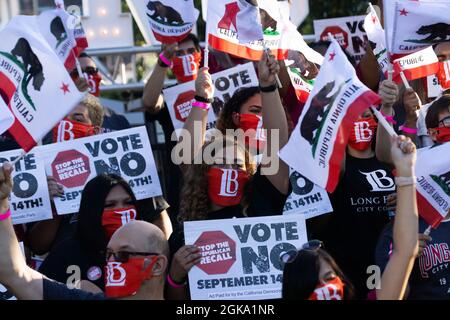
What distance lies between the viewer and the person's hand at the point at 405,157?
209 inches

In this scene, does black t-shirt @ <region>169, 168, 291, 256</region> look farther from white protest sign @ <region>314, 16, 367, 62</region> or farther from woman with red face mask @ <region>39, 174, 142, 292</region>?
white protest sign @ <region>314, 16, 367, 62</region>

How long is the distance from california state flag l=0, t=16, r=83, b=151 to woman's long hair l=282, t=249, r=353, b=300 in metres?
1.60

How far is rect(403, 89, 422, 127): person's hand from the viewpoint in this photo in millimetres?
7541

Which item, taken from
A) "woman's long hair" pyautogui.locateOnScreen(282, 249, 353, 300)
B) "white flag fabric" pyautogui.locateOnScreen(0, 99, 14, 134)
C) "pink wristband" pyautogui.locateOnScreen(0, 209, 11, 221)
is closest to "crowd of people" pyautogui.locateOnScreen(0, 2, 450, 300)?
"pink wristband" pyautogui.locateOnScreen(0, 209, 11, 221)

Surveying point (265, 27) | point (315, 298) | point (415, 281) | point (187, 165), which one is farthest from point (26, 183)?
point (315, 298)

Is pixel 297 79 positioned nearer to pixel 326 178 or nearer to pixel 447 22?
pixel 447 22

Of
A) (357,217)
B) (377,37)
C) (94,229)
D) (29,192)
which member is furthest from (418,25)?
(29,192)

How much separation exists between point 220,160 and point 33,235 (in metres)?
1.40

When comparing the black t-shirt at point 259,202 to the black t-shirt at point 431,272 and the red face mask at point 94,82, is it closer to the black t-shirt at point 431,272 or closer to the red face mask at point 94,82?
the black t-shirt at point 431,272

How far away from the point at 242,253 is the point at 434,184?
3.78ft

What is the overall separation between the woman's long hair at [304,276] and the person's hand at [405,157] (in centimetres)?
52

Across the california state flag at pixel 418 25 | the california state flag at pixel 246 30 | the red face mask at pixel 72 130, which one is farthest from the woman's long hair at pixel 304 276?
the red face mask at pixel 72 130

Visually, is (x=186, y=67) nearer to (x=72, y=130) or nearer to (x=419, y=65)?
(x=72, y=130)

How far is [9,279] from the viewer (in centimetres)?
584
